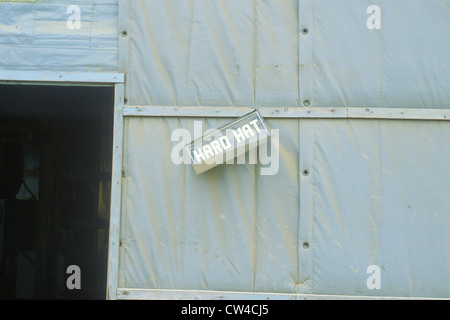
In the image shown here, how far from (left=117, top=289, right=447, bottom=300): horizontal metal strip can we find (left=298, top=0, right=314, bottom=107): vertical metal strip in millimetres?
1633

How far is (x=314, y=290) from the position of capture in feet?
13.1

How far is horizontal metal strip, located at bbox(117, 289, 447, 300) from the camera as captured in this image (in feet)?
13.1

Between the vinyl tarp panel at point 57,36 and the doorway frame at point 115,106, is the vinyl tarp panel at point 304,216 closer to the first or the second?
the doorway frame at point 115,106

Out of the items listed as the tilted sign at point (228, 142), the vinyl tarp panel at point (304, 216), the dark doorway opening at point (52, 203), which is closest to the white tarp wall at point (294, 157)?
the vinyl tarp panel at point (304, 216)

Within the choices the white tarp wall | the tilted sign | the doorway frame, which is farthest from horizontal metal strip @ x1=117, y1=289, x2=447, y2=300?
the tilted sign

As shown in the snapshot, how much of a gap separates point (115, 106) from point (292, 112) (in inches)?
60.4

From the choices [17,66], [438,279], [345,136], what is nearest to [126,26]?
[17,66]

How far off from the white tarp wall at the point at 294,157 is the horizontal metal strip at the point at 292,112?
2.1 inches

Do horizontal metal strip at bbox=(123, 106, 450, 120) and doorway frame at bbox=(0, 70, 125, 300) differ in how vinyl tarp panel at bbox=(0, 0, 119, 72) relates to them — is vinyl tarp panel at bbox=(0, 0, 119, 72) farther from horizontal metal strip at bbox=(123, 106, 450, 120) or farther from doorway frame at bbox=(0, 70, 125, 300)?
horizontal metal strip at bbox=(123, 106, 450, 120)

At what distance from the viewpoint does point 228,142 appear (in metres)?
3.98

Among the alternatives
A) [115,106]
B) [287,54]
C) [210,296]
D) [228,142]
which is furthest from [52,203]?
[287,54]

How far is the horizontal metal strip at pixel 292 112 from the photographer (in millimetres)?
4070
